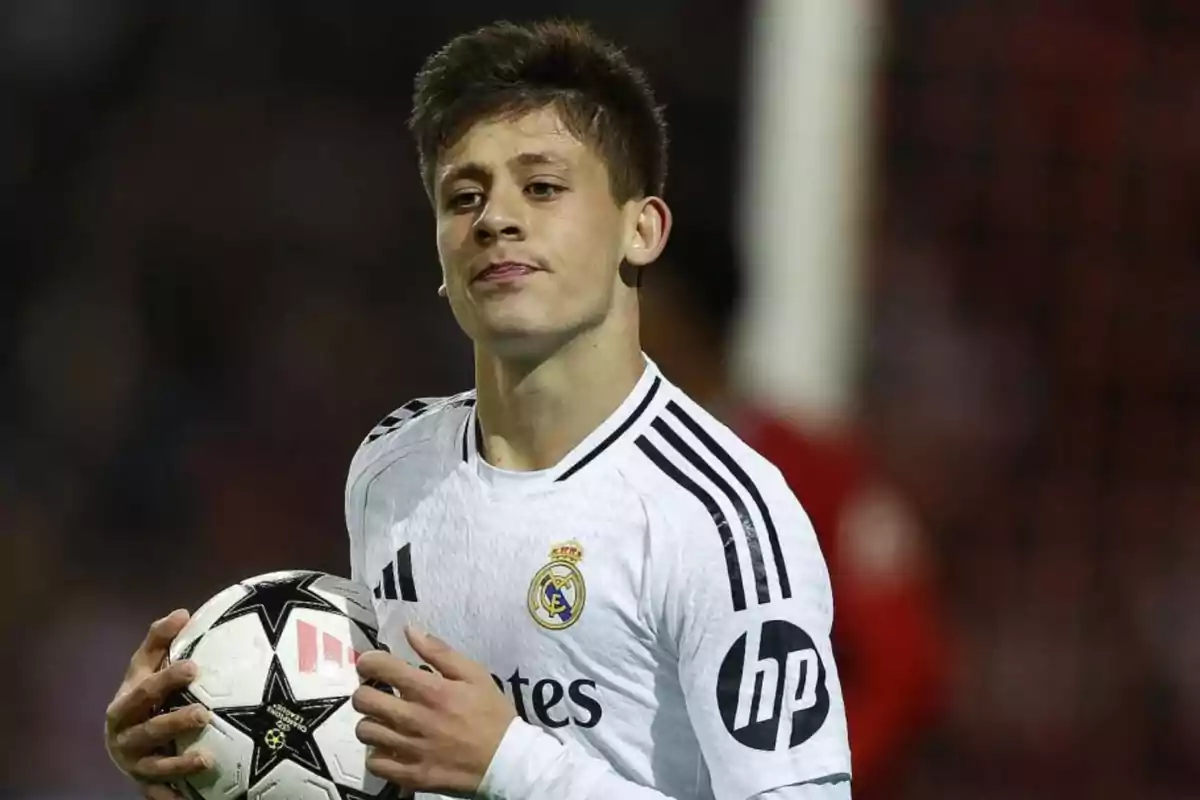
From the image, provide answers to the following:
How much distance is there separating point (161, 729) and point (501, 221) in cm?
70

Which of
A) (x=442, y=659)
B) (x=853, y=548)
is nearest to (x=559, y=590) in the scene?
(x=442, y=659)

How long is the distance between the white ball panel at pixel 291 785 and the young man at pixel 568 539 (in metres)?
0.09

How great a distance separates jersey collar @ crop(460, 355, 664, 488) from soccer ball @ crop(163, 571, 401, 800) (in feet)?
0.83

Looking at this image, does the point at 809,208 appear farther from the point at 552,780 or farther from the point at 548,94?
the point at 552,780

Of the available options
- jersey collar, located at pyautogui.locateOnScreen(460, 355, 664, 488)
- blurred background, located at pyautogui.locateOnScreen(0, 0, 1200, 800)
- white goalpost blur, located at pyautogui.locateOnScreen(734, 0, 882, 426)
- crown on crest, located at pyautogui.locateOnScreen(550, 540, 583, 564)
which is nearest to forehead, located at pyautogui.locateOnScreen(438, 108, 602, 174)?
jersey collar, located at pyautogui.locateOnScreen(460, 355, 664, 488)

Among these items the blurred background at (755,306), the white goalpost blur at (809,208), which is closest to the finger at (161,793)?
the blurred background at (755,306)

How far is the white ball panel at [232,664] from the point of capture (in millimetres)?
2449

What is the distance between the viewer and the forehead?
2471mm

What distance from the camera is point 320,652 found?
8.12ft

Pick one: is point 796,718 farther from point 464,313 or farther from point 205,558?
point 205,558

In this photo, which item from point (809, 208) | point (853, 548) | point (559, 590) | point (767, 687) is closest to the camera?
point (767, 687)

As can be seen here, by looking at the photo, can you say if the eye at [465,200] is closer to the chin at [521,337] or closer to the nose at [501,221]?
the nose at [501,221]

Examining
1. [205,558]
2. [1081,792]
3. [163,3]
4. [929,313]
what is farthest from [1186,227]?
[163,3]

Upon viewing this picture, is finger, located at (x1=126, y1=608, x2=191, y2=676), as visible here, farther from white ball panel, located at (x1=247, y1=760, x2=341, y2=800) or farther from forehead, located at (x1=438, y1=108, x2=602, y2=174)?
forehead, located at (x1=438, y1=108, x2=602, y2=174)
